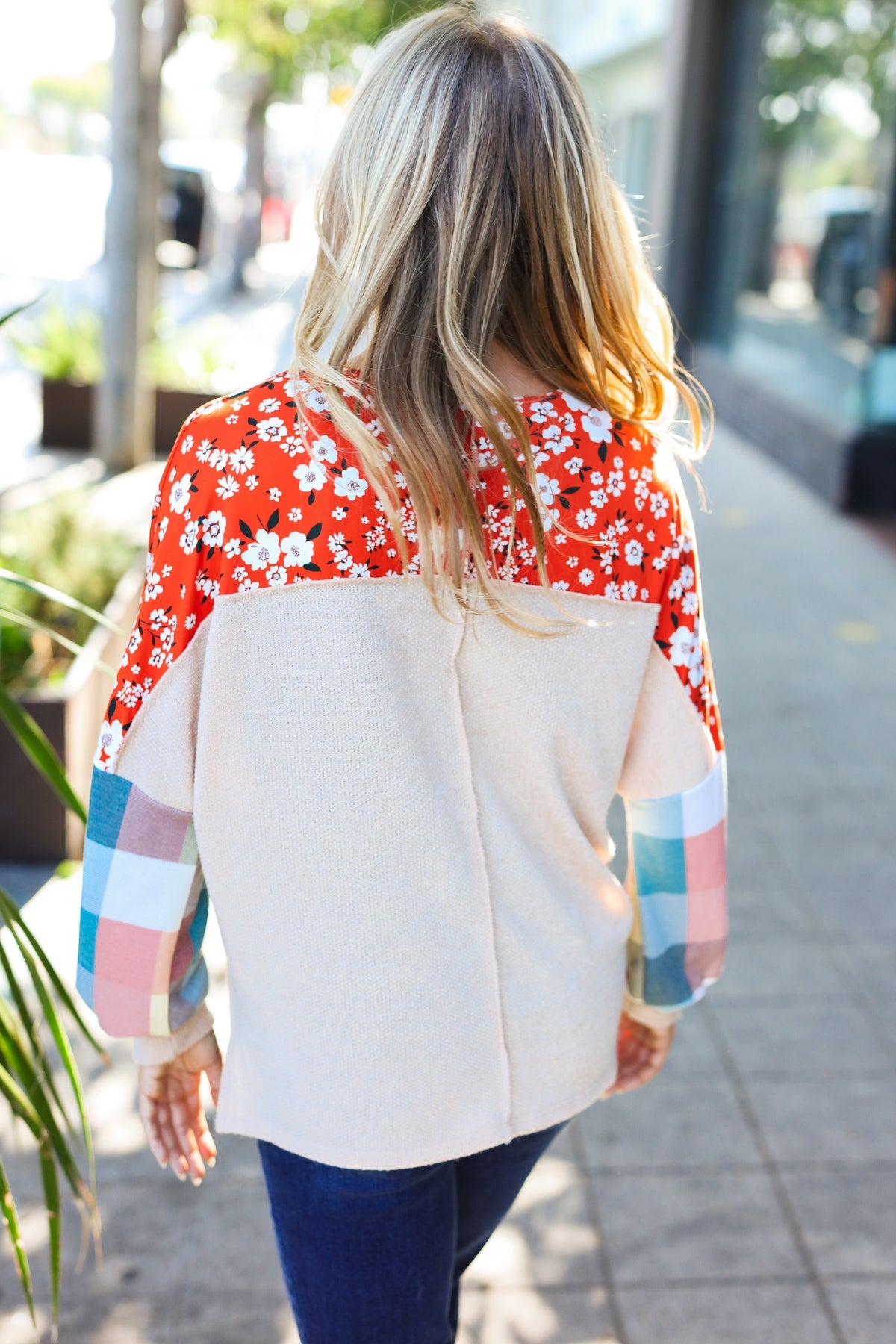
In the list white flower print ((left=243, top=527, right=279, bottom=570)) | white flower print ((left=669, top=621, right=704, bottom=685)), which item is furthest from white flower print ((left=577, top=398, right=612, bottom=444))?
white flower print ((left=243, top=527, right=279, bottom=570))

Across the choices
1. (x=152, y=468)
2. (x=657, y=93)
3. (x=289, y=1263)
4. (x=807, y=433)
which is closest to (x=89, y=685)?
(x=289, y=1263)

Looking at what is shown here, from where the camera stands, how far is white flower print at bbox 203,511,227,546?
49.2 inches

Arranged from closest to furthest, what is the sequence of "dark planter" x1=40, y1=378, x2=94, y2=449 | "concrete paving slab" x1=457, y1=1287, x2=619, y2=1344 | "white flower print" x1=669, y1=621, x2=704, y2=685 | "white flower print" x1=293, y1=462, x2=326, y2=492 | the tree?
"white flower print" x1=293, y1=462, x2=326, y2=492 → "white flower print" x1=669, y1=621, x2=704, y2=685 → "concrete paving slab" x1=457, y1=1287, x2=619, y2=1344 → "dark planter" x1=40, y1=378, x2=94, y2=449 → the tree

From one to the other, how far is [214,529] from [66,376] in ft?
28.6

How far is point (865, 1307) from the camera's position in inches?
95.7

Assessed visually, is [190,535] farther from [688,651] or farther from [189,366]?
[189,366]

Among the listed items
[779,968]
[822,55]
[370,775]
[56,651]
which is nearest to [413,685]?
[370,775]

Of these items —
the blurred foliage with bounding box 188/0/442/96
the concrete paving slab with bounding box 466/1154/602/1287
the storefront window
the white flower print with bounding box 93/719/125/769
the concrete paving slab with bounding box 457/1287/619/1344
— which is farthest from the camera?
the blurred foliage with bounding box 188/0/442/96

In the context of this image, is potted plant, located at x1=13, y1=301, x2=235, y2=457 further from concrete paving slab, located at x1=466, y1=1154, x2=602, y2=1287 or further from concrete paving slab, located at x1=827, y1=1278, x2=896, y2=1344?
concrete paving slab, located at x1=827, y1=1278, x2=896, y2=1344

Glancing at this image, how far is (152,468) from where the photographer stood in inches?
346

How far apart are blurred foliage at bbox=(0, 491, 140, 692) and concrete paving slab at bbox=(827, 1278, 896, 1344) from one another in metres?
2.71

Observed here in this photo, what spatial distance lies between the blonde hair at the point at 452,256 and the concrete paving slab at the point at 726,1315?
5.37 feet

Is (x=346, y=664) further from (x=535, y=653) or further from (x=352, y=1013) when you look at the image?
(x=352, y=1013)

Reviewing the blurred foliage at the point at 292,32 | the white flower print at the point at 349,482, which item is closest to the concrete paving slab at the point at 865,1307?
the white flower print at the point at 349,482
